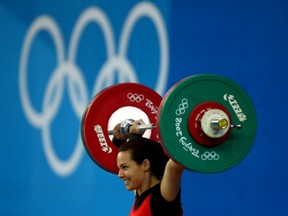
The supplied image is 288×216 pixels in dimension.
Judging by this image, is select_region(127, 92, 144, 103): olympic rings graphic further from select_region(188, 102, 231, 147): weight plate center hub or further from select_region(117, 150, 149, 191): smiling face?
select_region(188, 102, 231, 147): weight plate center hub

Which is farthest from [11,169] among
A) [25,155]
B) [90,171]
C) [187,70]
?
[187,70]

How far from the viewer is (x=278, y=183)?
3.48 meters

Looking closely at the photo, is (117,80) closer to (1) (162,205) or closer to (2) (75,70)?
(2) (75,70)

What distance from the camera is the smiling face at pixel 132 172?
278 centimetres

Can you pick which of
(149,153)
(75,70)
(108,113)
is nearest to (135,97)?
(108,113)

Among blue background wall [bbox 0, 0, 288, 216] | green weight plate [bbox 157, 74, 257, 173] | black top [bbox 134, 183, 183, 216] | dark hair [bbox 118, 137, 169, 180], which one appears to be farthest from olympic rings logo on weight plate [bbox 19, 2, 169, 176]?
green weight plate [bbox 157, 74, 257, 173]

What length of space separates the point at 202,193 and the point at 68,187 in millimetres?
1353

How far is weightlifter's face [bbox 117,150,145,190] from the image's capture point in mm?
2775

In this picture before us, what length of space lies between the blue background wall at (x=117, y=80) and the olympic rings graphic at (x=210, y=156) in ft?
3.43

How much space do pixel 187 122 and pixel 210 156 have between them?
0.14 metres

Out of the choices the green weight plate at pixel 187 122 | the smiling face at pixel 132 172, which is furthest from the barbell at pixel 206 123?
the smiling face at pixel 132 172

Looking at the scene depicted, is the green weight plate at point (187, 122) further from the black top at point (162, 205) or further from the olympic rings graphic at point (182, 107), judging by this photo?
the black top at point (162, 205)

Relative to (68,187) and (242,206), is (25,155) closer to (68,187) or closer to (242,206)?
(68,187)

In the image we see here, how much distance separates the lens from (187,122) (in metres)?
2.49
